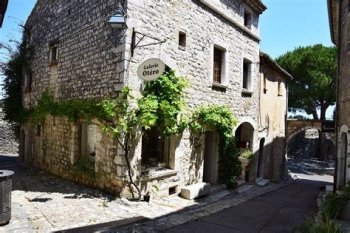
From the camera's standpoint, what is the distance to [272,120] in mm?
14477

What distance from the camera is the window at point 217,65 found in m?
10.1

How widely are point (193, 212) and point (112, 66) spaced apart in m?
4.06

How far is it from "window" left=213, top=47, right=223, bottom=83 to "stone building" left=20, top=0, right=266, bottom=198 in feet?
0.11

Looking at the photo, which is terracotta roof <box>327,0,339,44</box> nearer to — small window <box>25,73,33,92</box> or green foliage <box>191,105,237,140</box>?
green foliage <box>191,105,237,140</box>

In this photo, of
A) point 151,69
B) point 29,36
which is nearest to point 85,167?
point 151,69

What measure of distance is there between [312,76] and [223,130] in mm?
16922

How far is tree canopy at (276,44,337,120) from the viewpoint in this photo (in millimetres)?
23109

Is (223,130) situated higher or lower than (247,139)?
higher

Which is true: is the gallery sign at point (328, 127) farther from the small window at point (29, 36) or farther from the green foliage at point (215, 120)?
the small window at point (29, 36)

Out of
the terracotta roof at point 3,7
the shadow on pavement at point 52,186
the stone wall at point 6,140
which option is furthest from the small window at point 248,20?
the stone wall at point 6,140

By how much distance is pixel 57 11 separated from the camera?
10023 millimetres

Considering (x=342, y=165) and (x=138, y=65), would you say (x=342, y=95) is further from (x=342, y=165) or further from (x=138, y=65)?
(x=138, y=65)

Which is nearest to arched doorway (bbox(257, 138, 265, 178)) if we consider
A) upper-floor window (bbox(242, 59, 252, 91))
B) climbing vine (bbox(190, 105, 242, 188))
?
upper-floor window (bbox(242, 59, 252, 91))

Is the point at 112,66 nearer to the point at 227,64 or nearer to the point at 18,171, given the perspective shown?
the point at 227,64
